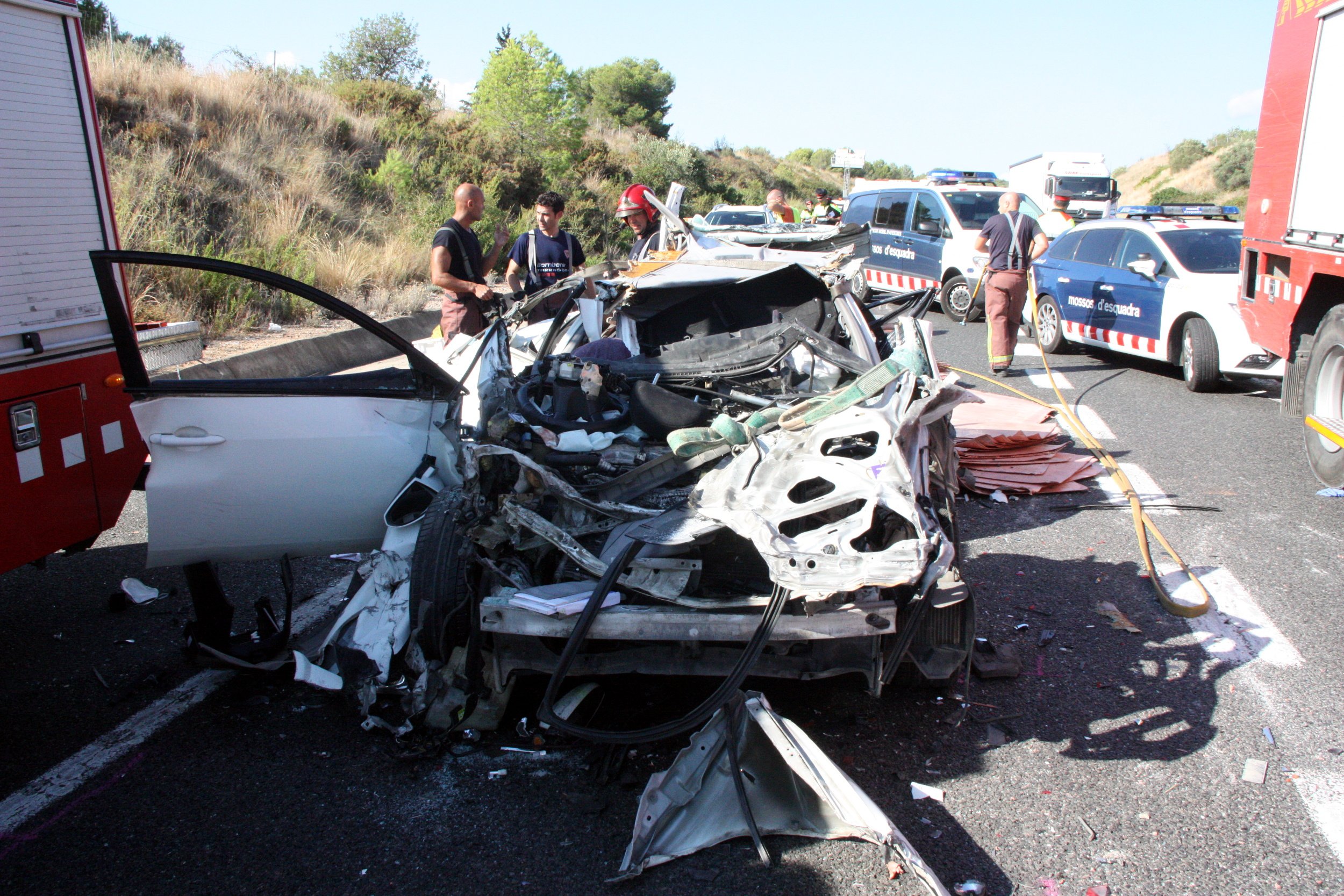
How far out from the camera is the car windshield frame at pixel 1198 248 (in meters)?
8.55

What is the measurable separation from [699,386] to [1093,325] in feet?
23.2

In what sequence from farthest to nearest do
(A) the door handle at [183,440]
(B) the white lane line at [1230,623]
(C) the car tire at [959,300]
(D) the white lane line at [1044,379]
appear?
(C) the car tire at [959,300] < (D) the white lane line at [1044,379] < (B) the white lane line at [1230,623] < (A) the door handle at [183,440]

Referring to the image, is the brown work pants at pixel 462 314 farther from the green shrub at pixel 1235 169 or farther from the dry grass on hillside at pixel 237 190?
the green shrub at pixel 1235 169

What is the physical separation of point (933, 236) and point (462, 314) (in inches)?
326

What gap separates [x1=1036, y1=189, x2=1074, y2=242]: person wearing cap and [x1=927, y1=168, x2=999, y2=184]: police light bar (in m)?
2.34

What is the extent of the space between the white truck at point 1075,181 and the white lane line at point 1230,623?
16.3m

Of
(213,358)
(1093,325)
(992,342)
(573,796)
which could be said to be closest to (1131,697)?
(573,796)

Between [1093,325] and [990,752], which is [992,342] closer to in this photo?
[1093,325]

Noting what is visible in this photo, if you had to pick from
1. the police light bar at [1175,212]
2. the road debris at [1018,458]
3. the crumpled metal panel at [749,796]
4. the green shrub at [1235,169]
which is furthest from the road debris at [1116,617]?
the green shrub at [1235,169]

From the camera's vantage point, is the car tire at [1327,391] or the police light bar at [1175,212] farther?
the police light bar at [1175,212]

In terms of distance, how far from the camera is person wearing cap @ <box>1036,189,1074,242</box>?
11.3m

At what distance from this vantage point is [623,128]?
5906 centimetres

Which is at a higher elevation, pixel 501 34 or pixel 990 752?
pixel 501 34

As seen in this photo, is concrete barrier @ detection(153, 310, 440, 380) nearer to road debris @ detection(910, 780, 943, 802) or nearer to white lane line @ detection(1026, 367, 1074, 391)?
road debris @ detection(910, 780, 943, 802)
